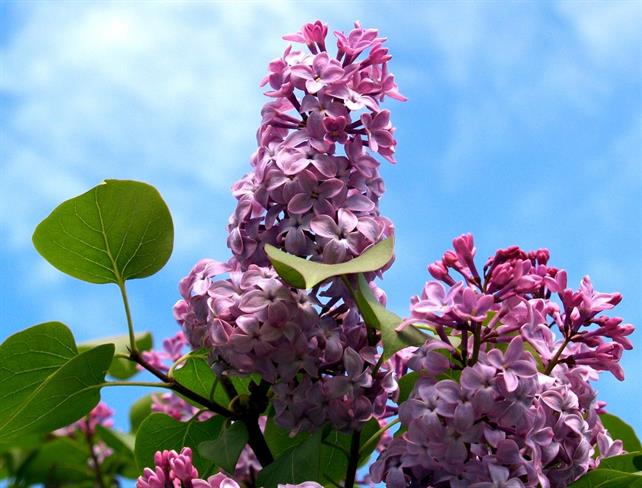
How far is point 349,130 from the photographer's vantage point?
6.25 ft

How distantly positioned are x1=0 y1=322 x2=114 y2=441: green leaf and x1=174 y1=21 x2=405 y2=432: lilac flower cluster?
0.29 m

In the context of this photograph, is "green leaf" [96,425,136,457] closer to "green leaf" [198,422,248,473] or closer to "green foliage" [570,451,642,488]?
"green leaf" [198,422,248,473]

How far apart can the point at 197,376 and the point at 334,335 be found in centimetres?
62

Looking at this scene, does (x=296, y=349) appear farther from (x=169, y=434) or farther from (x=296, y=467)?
(x=169, y=434)

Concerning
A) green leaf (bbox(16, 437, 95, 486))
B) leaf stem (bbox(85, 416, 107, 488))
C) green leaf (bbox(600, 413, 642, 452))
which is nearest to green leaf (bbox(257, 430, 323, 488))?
green leaf (bbox(600, 413, 642, 452))

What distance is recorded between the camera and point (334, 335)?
5.77 feet

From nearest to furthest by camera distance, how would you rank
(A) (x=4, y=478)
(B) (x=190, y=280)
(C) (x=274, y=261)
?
(C) (x=274, y=261), (B) (x=190, y=280), (A) (x=4, y=478)

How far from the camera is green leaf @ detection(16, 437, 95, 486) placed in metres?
4.04

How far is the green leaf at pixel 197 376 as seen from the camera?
7.36ft

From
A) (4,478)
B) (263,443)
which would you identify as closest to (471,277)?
(263,443)

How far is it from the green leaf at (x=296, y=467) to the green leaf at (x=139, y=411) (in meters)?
2.36

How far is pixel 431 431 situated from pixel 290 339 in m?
0.31

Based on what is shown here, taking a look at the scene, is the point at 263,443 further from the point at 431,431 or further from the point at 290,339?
the point at 431,431

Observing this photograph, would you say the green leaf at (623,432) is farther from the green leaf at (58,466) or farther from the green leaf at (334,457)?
the green leaf at (58,466)
